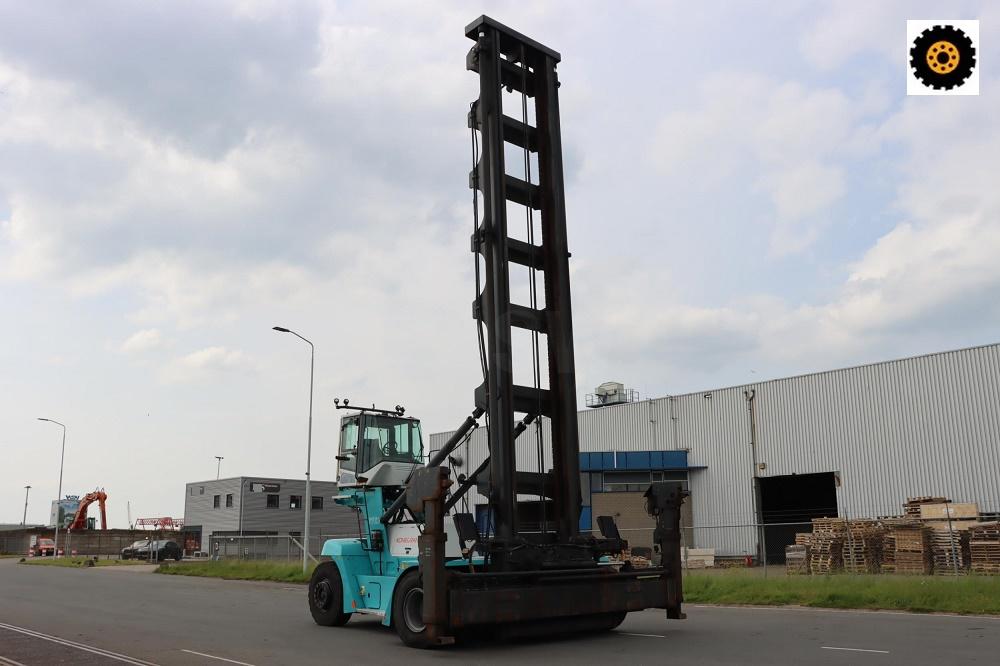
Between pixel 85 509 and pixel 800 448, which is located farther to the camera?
pixel 85 509

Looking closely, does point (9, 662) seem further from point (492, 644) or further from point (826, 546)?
point (826, 546)

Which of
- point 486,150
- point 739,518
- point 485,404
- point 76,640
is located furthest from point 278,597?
point 739,518

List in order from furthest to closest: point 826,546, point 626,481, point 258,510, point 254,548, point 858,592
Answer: point 258,510
point 626,481
point 254,548
point 826,546
point 858,592

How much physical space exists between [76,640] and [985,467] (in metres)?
32.2

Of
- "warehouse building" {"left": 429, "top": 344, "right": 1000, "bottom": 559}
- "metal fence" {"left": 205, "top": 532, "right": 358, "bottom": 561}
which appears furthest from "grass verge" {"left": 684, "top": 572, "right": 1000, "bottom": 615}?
"metal fence" {"left": 205, "top": 532, "right": 358, "bottom": 561}

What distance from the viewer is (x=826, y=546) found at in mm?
28969

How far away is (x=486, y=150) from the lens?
44.0 feet

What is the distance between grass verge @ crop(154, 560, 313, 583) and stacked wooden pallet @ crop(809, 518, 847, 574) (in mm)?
17270

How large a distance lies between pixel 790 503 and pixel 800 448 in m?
6.44

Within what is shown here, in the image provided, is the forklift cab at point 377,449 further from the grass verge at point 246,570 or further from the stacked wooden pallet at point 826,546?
the stacked wooden pallet at point 826,546

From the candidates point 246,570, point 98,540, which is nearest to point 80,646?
point 246,570

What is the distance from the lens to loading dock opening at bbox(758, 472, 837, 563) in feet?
135

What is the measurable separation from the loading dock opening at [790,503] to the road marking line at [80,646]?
33.0 metres

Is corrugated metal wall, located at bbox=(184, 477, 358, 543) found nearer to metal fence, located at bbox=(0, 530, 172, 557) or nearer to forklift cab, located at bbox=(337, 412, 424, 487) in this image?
metal fence, located at bbox=(0, 530, 172, 557)
